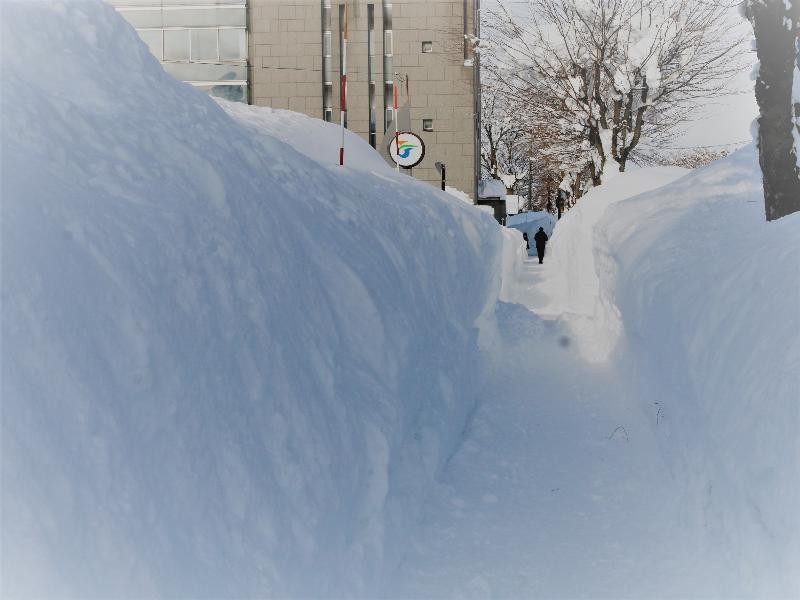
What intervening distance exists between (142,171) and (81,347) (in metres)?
1.22

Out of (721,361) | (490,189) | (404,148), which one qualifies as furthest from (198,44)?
(721,361)

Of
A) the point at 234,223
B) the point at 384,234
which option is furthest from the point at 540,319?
the point at 234,223

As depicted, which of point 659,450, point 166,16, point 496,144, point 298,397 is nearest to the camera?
point 298,397

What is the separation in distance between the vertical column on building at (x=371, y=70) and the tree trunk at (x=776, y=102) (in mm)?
24728

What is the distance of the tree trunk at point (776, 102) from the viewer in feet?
22.8

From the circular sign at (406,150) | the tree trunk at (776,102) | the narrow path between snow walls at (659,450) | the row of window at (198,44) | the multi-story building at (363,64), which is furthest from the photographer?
the multi-story building at (363,64)

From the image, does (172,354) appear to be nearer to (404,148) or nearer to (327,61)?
(404,148)

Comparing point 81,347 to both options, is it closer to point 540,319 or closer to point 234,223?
point 234,223

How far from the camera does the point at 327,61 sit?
3106 cm

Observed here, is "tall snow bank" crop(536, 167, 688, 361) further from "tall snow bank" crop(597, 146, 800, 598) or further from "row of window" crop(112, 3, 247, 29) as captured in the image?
"row of window" crop(112, 3, 247, 29)

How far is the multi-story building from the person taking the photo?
29.9m

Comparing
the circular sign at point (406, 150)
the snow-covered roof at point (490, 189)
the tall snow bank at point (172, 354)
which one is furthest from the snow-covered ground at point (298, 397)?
the snow-covered roof at point (490, 189)

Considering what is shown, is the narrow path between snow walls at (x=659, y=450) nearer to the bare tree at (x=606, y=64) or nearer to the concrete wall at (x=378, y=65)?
the bare tree at (x=606, y=64)

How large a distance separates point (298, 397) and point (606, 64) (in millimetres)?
20190
